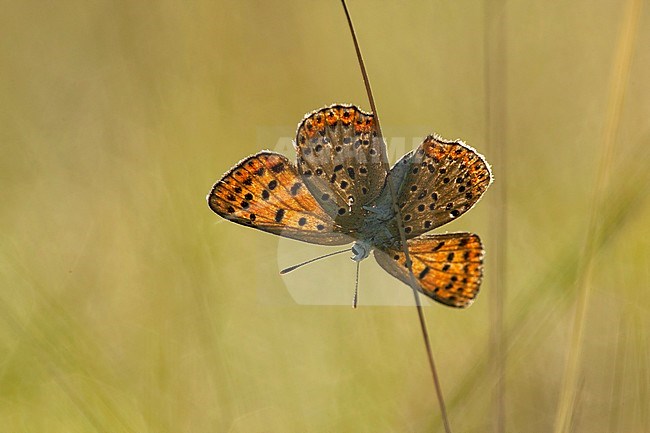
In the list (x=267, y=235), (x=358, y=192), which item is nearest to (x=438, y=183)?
(x=358, y=192)

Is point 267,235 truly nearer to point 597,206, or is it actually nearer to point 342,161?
point 342,161

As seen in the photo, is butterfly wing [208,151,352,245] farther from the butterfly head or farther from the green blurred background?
the green blurred background

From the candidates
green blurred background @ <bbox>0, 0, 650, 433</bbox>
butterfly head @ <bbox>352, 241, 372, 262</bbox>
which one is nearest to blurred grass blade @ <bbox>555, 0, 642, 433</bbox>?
green blurred background @ <bbox>0, 0, 650, 433</bbox>

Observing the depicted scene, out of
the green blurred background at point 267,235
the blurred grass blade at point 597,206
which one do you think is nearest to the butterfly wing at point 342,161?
the green blurred background at point 267,235

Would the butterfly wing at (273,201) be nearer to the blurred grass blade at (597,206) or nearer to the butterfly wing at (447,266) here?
the butterfly wing at (447,266)

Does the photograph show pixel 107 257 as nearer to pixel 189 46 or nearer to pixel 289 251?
pixel 289 251

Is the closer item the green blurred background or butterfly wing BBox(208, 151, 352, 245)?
butterfly wing BBox(208, 151, 352, 245)
